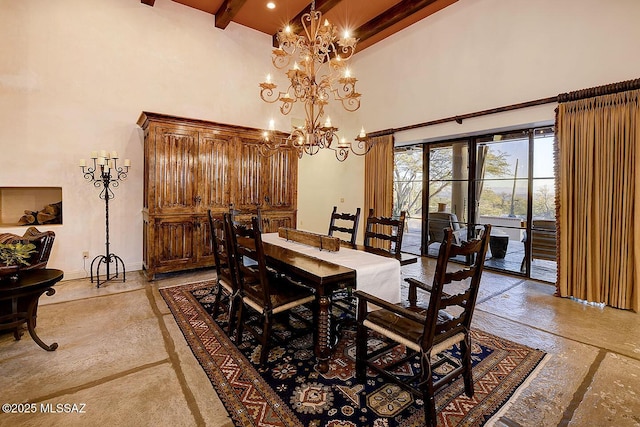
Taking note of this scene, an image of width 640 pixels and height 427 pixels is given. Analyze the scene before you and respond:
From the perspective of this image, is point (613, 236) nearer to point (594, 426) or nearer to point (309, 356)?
point (594, 426)

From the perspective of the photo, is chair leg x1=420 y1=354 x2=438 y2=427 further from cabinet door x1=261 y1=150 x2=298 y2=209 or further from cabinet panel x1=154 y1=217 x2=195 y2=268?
cabinet door x1=261 y1=150 x2=298 y2=209

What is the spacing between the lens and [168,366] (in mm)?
2195

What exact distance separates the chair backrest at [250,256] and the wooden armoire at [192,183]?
1600 millimetres

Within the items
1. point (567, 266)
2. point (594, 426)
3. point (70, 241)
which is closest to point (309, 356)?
point (594, 426)

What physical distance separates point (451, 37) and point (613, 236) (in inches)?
141

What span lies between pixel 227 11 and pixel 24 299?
4.59 m

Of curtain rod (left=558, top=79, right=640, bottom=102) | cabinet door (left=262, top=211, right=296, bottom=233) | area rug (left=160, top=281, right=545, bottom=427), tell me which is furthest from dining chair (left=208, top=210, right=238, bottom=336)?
curtain rod (left=558, top=79, right=640, bottom=102)

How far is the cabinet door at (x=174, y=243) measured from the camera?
423cm

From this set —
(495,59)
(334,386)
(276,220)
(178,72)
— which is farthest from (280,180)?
(334,386)

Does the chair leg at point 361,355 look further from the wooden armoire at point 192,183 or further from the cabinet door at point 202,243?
the cabinet door at point 202,243

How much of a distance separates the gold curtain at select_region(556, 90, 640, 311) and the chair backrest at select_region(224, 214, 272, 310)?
3.69 metres

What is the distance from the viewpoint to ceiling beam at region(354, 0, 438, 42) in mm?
4637

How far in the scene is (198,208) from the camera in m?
4.52

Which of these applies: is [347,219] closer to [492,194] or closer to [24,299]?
[492,194]
